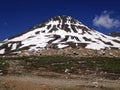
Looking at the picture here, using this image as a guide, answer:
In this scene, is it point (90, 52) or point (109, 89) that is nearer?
point (109, 89)

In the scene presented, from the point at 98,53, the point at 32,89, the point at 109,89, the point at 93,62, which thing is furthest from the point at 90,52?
the point at 32,89

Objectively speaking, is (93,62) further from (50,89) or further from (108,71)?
(50,89)

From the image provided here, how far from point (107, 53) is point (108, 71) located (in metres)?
32.4

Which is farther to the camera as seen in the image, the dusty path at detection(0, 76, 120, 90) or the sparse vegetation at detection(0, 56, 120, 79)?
the sparse vegetation at detection(0, 56, 120, 79)

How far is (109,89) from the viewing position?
113ft

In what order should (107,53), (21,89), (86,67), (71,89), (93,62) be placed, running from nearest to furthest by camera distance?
(21,89) → (71,89) → (86,67) → (93,62) → (107,53)

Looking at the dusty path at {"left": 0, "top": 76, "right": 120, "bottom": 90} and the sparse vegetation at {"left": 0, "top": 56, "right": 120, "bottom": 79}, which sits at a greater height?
the sparse vegetation at {"left": 0, "top": 56, "right": 120, "bottom": 79}

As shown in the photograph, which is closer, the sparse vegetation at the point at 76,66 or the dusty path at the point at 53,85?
the dusty path at the point at 53,85

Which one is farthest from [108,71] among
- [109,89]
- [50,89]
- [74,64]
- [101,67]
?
[50,89]

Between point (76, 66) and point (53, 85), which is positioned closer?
point (53, 85)

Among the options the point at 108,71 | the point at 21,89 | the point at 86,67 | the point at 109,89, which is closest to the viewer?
the point at 21,89

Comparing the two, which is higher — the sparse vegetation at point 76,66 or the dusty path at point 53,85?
the sparse vegetation at point 76,66

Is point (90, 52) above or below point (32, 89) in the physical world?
above

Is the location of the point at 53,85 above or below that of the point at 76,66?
below
